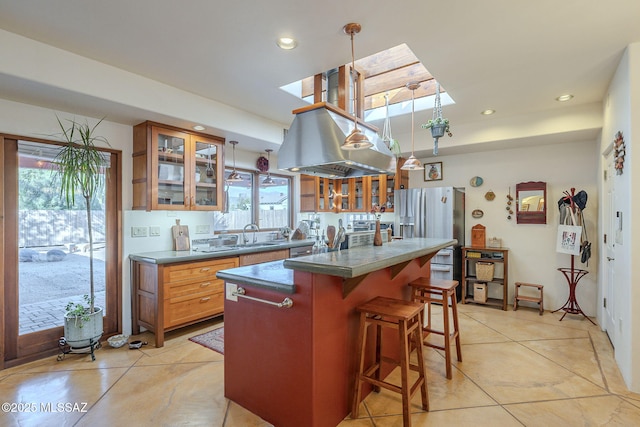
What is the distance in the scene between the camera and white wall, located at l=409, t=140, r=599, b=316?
164 inches

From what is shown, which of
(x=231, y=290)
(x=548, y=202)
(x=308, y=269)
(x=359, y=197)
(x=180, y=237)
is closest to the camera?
(x=308, y=269)

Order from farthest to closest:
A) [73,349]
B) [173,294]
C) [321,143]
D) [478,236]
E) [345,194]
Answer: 1. [345,194]
2. [478,236]
3. [173,294]
4. [73,349]
5. [321,143]

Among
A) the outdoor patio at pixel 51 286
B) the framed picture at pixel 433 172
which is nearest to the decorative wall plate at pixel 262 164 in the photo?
the outdoor patio at pixel 51 286

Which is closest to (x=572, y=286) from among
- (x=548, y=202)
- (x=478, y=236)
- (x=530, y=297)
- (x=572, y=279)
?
(x=572, y=279)

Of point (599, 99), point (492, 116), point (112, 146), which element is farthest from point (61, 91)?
point (599, 99)

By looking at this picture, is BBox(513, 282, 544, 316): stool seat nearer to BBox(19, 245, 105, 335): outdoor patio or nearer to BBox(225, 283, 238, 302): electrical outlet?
BBox(225, 283, 238, 302): electrical outlet

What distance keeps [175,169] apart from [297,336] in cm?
263

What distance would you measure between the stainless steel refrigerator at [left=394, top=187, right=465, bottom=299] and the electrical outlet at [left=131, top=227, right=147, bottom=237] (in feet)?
11.6

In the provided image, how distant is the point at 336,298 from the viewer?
2.03 meters

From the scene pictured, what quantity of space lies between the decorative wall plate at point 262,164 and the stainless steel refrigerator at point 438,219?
84.0 inches

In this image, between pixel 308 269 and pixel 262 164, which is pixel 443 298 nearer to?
pixel 308 269

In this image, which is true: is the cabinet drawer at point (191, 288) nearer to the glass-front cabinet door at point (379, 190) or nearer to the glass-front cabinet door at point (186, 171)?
the glass-front cabinet door at point (186, 171)

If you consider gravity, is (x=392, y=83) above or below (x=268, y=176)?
above

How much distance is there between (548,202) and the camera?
442cm
